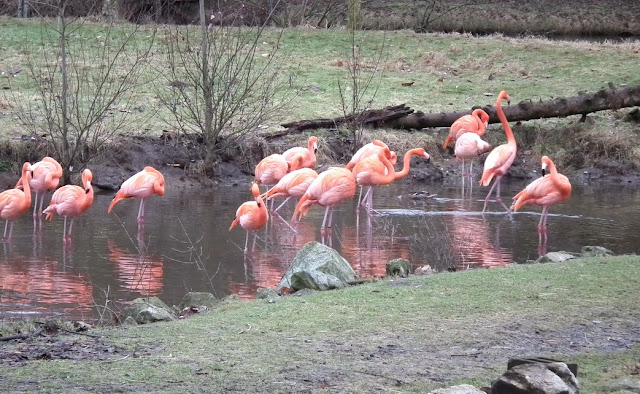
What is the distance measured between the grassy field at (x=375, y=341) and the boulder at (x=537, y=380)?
27 centimetres

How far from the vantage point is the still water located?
26.4ft

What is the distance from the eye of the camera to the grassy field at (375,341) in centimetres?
461

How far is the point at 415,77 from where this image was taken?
20.1 m

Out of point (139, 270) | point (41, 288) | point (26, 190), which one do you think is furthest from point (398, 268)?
point (26, 190)

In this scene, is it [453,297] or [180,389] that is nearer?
[180,389]

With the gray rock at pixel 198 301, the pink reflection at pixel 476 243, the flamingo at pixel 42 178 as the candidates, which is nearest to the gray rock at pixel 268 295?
the gray rock at pixel 198 301

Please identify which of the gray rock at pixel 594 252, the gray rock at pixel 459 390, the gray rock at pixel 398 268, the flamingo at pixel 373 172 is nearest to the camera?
the gray rock at pixel 459 390

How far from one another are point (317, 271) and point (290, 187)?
4.63m

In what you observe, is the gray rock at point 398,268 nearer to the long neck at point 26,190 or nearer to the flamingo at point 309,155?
the long neck at point 26,190

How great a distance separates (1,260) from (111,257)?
3.32 ft

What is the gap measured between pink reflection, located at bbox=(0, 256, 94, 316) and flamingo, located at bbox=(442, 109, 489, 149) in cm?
788

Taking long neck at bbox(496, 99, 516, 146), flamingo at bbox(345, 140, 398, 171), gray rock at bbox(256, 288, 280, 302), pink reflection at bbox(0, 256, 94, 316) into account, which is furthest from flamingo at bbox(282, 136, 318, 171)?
gray rock at bbox(256, 288, 280, 302)

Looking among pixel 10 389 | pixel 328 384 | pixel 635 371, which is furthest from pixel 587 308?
pixel 10 389

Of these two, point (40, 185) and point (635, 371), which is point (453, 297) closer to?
point (635, 371)
